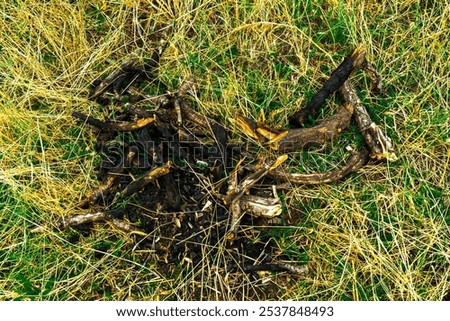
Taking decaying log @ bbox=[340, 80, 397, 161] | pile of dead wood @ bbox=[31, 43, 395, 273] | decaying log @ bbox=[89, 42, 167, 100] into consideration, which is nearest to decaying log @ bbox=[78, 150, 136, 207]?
pile of dead wood @ bbox=[31, 43, 395, 273]

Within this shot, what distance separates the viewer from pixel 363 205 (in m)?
2.40

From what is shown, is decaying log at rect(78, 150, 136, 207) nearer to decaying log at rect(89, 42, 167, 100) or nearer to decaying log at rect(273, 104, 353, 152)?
decaying log at rect(89, 42, 167, 100)

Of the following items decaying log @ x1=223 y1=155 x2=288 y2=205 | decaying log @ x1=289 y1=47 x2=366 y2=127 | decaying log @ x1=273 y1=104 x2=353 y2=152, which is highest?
decaying log @ x1=289 y1=47 x2=366 y2=127

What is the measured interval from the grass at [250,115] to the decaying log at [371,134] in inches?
3.3

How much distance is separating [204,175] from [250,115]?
0.44 m

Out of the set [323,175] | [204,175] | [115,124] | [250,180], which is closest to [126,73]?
[115,124]

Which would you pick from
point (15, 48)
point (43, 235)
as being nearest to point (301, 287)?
point (43, 235)

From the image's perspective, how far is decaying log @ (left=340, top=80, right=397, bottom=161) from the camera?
2.40 meters

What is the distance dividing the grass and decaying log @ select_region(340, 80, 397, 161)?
0.27 feet

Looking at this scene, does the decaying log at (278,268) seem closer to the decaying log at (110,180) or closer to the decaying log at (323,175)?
the decaying log at (323,175)

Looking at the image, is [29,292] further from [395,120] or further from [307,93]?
[395,120]

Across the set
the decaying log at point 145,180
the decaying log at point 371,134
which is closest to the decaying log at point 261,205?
the decaying log at point 145,180

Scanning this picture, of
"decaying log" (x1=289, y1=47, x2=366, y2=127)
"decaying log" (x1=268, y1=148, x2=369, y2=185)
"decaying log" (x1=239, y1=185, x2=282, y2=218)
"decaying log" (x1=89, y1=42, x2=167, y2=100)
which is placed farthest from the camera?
"decaying log" (x1=89, y1=42, x2=167, y2=100)

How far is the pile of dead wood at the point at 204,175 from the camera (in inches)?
91.4
